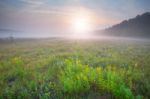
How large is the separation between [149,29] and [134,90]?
7756 inches

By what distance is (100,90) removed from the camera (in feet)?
22.3

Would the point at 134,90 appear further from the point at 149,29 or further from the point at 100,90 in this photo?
the point at 149,29

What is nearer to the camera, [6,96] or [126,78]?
[6,96]

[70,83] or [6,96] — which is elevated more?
[70,83]

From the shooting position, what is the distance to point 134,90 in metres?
6.83

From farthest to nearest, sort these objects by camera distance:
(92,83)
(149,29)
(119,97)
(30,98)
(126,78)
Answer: (149,29) → (126,78) → (92,83) → (30,98) → (119,97)

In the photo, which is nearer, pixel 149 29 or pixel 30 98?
pixel 30 98

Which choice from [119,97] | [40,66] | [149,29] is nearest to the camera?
[119,97]

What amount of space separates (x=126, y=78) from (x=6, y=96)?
5169mm

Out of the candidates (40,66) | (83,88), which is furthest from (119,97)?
(40,66)

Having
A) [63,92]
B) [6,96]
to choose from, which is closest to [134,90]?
[63,92]

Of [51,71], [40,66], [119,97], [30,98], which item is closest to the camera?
[119,97]

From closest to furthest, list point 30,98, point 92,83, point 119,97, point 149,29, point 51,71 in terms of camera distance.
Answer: point 119,97 < point 30,98 < point 92,83 < point 51,71 < point 149,29

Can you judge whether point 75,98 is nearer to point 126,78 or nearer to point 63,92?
point 63,92
